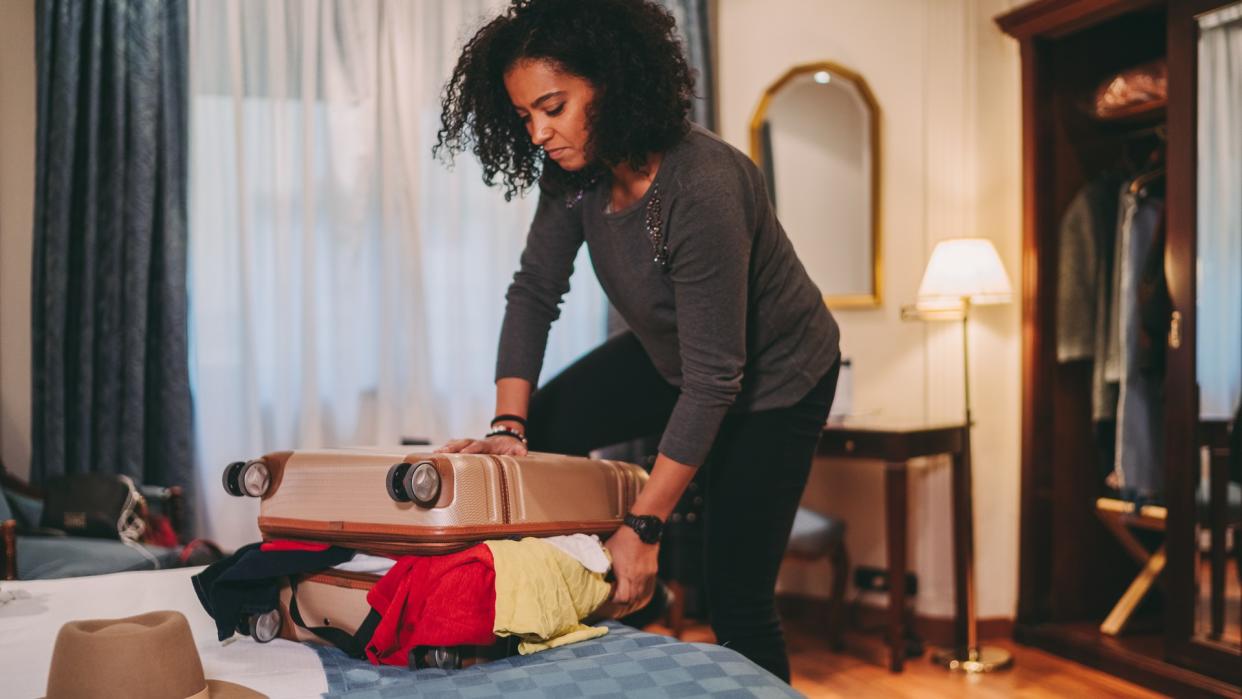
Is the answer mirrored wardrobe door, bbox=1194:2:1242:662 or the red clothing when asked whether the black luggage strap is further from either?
mirrored wardrobe door, bbox=1194:2:1242:662

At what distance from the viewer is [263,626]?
1.21 m

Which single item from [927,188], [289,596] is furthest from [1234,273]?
[289,596]

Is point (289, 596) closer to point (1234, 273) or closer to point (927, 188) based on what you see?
point (1234, 273)

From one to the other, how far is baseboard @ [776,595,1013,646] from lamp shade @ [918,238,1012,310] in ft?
3.63

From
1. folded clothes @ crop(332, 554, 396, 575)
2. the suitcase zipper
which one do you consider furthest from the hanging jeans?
folded clothes @ crop(332, 554, 396, 575)

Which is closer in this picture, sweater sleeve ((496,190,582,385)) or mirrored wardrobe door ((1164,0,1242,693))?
sweater sleeve ((496,190,582,385))

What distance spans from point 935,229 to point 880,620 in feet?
4.45

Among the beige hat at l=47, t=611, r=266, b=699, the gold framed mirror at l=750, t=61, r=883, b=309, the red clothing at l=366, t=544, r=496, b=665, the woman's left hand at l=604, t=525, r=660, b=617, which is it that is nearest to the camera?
the beige hat at l=47, t=611, r=266, b=699

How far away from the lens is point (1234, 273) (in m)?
2.62

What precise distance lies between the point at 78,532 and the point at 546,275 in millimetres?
1669

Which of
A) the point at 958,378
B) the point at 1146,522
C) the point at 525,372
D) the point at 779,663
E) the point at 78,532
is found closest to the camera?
the point at 779,663

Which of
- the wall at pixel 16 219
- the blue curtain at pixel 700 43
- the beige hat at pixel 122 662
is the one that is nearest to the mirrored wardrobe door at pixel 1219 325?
the blue curtain at pixel 700 43

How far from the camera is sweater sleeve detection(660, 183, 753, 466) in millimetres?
1331

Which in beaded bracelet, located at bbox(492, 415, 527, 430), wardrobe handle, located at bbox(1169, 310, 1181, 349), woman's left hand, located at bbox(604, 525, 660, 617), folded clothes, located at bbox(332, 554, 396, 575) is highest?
wardrobe handle, located at bbox(1169, 310, 1181, 349)
